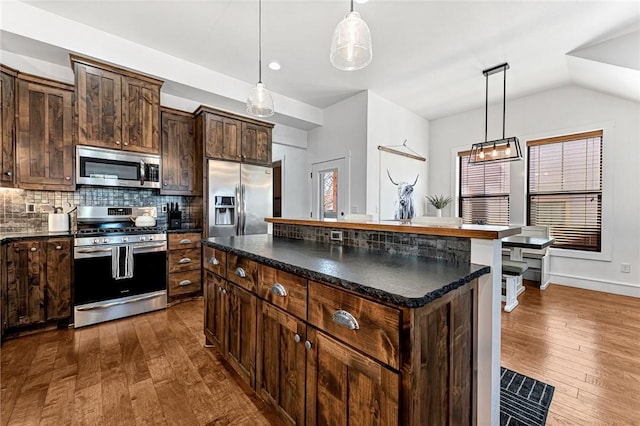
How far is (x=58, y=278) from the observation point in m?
2.66

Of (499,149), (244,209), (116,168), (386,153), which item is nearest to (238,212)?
(244,209)

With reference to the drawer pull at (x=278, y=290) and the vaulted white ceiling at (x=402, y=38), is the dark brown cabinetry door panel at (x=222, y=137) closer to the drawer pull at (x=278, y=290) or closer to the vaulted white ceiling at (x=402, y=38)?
the vaulted white ceiling at (x=402, y=38)

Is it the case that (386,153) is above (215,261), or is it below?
above

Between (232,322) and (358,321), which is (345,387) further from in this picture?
(232,322)

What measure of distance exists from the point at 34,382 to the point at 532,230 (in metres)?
5.96

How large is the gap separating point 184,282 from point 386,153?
3.74m

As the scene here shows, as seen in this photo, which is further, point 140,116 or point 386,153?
point 386,153

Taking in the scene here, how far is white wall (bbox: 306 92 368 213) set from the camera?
4.49m

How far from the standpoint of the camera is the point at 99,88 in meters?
2.94

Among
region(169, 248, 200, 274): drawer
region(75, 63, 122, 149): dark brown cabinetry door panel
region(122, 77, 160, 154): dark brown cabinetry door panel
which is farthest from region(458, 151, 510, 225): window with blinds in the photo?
region(75, 63, 122, 149): dark brown cabinetry door panel

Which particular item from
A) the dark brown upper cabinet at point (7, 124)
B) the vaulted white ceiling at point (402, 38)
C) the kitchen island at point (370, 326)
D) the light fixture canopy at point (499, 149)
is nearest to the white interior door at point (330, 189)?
the vaulted white ceiling at point (402, 38)

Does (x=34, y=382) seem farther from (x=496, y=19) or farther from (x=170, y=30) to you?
(x=496, y=19)

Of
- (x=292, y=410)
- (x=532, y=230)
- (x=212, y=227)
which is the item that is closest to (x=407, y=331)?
(x=292, y=410)

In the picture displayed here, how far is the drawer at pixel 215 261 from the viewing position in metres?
1.98
